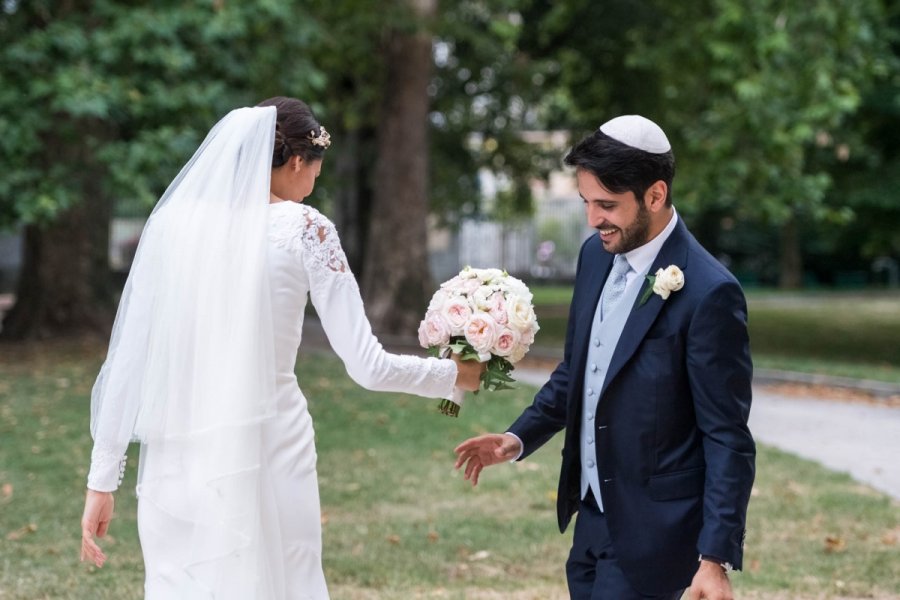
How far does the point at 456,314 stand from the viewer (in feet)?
13.9

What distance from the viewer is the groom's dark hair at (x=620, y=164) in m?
3.58

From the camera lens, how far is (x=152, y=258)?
3809mm

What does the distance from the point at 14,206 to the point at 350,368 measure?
11471 mm

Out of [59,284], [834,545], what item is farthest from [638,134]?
[59,284]

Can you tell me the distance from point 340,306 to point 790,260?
3935 cm

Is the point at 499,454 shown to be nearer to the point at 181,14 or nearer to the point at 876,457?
the point at 876,457

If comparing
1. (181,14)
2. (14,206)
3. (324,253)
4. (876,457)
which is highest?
(181,14)

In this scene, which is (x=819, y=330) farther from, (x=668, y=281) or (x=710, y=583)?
(x=710, y=583)

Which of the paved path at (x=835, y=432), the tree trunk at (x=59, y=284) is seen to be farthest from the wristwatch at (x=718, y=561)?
the tree trunk at (x=59, y=284)

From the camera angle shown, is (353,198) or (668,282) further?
(353,198)

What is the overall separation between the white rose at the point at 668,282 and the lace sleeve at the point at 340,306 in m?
0.84

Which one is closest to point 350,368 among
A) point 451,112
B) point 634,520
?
point 634,520

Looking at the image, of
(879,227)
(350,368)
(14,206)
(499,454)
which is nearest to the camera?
(350,368)

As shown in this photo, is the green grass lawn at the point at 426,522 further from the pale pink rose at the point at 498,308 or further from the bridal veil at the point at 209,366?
the bridal veil at the point at 209,366
